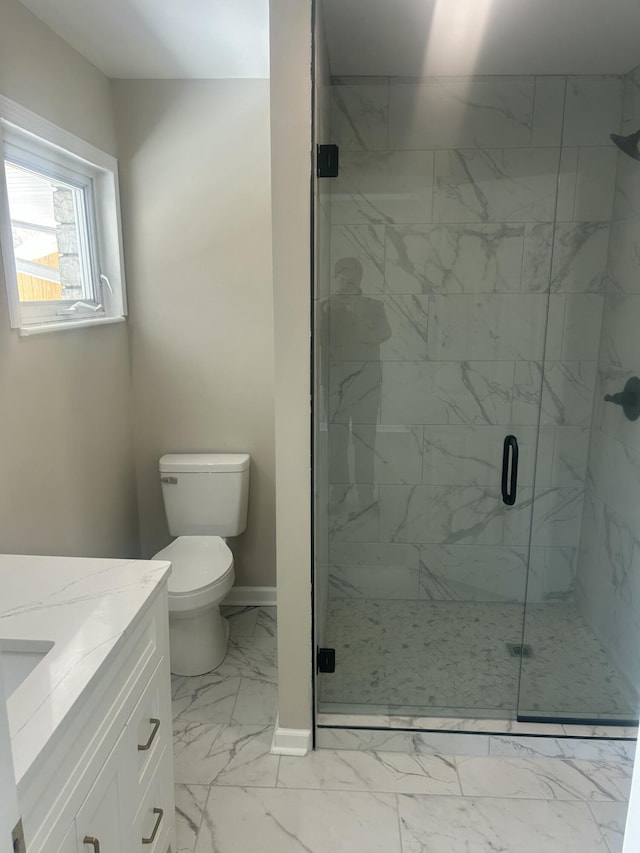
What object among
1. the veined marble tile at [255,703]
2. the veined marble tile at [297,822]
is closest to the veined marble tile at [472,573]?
the veined marble tile at [255,703]

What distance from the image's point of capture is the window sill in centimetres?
197

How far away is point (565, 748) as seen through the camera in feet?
6.92

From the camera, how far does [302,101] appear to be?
1.71 metres

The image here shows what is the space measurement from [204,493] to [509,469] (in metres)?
1.38

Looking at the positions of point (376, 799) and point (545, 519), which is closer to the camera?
point (376, 799)

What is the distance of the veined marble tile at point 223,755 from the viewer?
1.98 m

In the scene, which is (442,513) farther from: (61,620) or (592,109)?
(61,620)

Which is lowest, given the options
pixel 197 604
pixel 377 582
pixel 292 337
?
pixel 377 582

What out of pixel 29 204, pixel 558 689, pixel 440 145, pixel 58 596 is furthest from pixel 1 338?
pixel 558 689

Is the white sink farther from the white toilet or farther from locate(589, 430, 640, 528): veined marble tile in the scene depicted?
locate(589, 430, 640, 528): veined marble tile

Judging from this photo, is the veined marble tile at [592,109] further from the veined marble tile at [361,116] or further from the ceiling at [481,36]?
the veined marble tile at [361,116]

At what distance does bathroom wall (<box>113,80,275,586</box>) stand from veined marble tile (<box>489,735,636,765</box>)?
1.35 meters

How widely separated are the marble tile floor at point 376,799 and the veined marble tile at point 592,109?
7.68 ft

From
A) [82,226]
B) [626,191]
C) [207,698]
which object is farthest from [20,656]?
[626,191]
